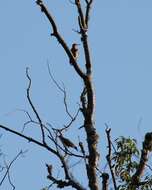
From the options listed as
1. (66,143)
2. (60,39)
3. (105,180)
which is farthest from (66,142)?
(105,180)

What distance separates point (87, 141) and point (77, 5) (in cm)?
146

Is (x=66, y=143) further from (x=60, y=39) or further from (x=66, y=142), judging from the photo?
(x=60, y=39)

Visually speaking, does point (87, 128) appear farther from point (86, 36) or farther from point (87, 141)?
point (86, 36)

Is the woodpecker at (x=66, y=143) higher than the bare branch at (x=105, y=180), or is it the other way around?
the woodpecker at (x=66, y=143)

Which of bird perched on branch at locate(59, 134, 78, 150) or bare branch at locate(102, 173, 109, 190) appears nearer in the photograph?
bare branch at locate(102, 173, 109, 190)

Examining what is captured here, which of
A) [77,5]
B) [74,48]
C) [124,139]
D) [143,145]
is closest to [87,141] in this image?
[143,145]

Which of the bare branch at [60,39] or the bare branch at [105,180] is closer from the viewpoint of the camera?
the bare branch at [105,180]

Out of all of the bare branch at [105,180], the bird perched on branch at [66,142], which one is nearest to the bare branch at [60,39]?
the bird perched on branch at [66,142]

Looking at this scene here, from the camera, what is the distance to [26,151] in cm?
735

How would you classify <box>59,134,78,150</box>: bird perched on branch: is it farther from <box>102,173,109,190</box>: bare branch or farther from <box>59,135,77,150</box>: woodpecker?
<box>102,173,109,190</box>: bare branch

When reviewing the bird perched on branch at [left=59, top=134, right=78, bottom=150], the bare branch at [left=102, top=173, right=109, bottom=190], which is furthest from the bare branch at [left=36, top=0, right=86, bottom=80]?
the bare branch at [left=102, top=173, right=109, bottom=190]

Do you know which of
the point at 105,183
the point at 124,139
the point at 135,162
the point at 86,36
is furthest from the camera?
the point at 124,139

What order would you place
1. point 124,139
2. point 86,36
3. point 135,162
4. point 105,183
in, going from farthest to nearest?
1. point 124,139
2. point 135,162
3. point 86,36
4. point 105,183

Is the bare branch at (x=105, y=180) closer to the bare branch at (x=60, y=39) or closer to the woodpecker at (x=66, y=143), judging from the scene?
the woodpecker at (x=66, y=143)
